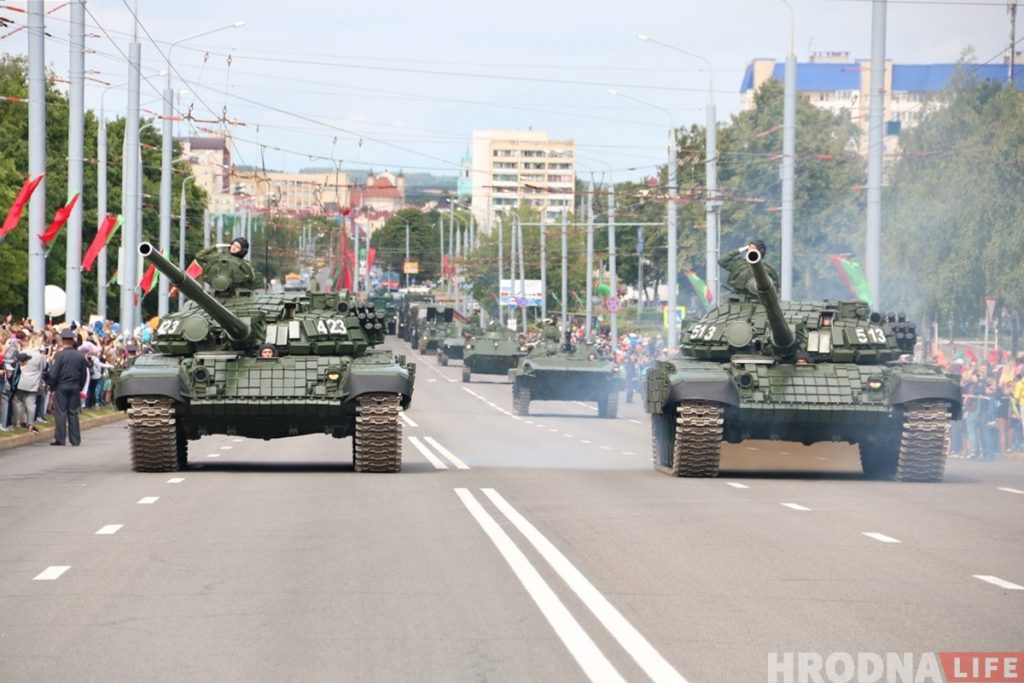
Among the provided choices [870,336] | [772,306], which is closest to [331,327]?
[772,306]

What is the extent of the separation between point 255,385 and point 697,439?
4.99m

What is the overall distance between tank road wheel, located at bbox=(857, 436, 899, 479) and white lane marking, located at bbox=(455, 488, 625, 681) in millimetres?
8193

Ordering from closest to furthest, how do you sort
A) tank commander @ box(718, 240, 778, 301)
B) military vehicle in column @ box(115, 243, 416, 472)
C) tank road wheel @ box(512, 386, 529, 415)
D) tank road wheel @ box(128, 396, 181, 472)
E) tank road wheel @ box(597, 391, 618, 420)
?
tank road wheel @ box(128, 396, 181, 472) → military vehicle in column @ box(115, 243, 416, 472) → tank commander @ box(718, 240, 778, 301) → tank road wheel @ box(512, 386, 529, 415) → tank road wheel @ box(597, 391, 618, 420)

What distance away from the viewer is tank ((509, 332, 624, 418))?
143ft

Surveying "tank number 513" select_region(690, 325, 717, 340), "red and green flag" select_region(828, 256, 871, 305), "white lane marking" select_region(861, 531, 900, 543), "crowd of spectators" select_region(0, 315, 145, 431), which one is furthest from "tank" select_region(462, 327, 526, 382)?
"white lane marking" select_region(861, 531, 900, 543)

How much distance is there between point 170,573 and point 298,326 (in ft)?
38.5

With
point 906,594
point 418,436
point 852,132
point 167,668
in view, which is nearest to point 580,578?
point 906,594

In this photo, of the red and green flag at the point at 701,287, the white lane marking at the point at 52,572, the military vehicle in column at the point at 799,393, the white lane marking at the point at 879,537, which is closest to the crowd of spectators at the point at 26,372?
the military vehicle in column at the point at 799,393

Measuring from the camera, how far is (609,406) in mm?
45625

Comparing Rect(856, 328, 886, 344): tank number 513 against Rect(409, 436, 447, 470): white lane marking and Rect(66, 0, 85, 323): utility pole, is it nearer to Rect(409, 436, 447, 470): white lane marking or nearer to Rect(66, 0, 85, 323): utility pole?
Rect(409, 436, 447, 470): white lane marking

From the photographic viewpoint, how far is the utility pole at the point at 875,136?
1387 inches

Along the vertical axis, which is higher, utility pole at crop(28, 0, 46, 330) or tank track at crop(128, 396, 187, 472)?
utility pole at crop(28, 0, 46, 330)

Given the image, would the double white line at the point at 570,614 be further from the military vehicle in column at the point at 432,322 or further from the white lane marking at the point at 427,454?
the military vehicle in column at the point at 432,322

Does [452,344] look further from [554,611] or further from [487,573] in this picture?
[554,611]
